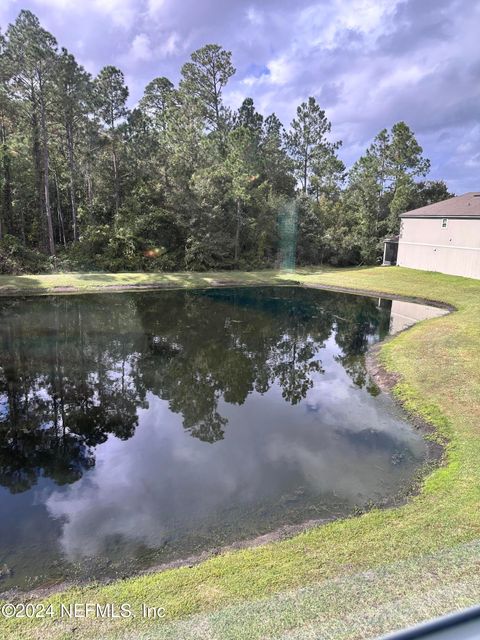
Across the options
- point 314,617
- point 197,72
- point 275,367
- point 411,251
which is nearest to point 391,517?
point 314,617

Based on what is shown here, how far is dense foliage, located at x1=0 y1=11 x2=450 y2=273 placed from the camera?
81.0 ft

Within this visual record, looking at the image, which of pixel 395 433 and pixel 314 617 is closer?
pixel 314 617

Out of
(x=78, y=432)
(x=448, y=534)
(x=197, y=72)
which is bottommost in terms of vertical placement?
(x=78, y=432)

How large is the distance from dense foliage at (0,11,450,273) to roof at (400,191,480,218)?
14.1 feet

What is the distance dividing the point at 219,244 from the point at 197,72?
54.4 ft

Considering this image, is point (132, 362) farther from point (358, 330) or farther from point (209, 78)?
point (209, 78)

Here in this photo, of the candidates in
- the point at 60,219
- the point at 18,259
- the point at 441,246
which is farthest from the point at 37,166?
the point at 441,246

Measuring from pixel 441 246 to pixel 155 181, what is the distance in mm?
19848

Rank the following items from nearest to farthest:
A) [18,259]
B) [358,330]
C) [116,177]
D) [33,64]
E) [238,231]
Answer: [358,330], [33,64], [18,259], [116,177], [238,231]

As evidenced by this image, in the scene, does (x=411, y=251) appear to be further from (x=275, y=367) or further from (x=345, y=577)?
(x=345, y=577)

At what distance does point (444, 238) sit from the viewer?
2730cm

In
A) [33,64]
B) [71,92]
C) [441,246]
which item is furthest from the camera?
[441,246]

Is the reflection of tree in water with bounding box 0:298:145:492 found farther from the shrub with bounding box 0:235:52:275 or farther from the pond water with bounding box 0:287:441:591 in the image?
the shrub with bounding box 0:235:52:275

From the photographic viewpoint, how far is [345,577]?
407cm
